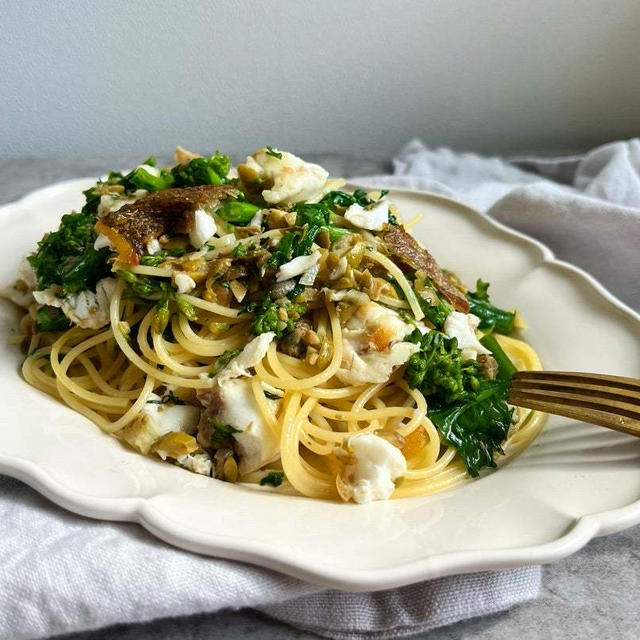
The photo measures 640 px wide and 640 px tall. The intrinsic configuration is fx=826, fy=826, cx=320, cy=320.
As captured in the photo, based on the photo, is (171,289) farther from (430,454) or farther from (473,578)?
(473,578)

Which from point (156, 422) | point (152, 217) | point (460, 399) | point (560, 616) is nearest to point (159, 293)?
point (152, 217)

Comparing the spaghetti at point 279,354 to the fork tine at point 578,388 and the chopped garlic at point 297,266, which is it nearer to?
the chopped garlic at point 297,266

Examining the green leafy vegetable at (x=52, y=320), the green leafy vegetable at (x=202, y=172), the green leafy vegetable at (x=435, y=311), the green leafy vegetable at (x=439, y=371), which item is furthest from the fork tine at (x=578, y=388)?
the green leafy vegetable at (x=52, y=320)

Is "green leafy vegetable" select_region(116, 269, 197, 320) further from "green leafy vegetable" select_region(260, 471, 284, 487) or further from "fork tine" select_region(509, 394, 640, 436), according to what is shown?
"fork tine" select_region(509, 394, 640, 436)

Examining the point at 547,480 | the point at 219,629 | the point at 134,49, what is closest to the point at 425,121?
the point at 134,49

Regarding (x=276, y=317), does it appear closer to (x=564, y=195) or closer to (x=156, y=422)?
(x=156, y=422)

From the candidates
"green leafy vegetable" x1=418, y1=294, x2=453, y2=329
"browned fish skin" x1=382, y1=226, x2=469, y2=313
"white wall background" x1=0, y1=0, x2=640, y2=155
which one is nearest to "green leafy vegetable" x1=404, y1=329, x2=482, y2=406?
"green leafy vegetable" x1=418, y1=294, x2=453, y2=329
